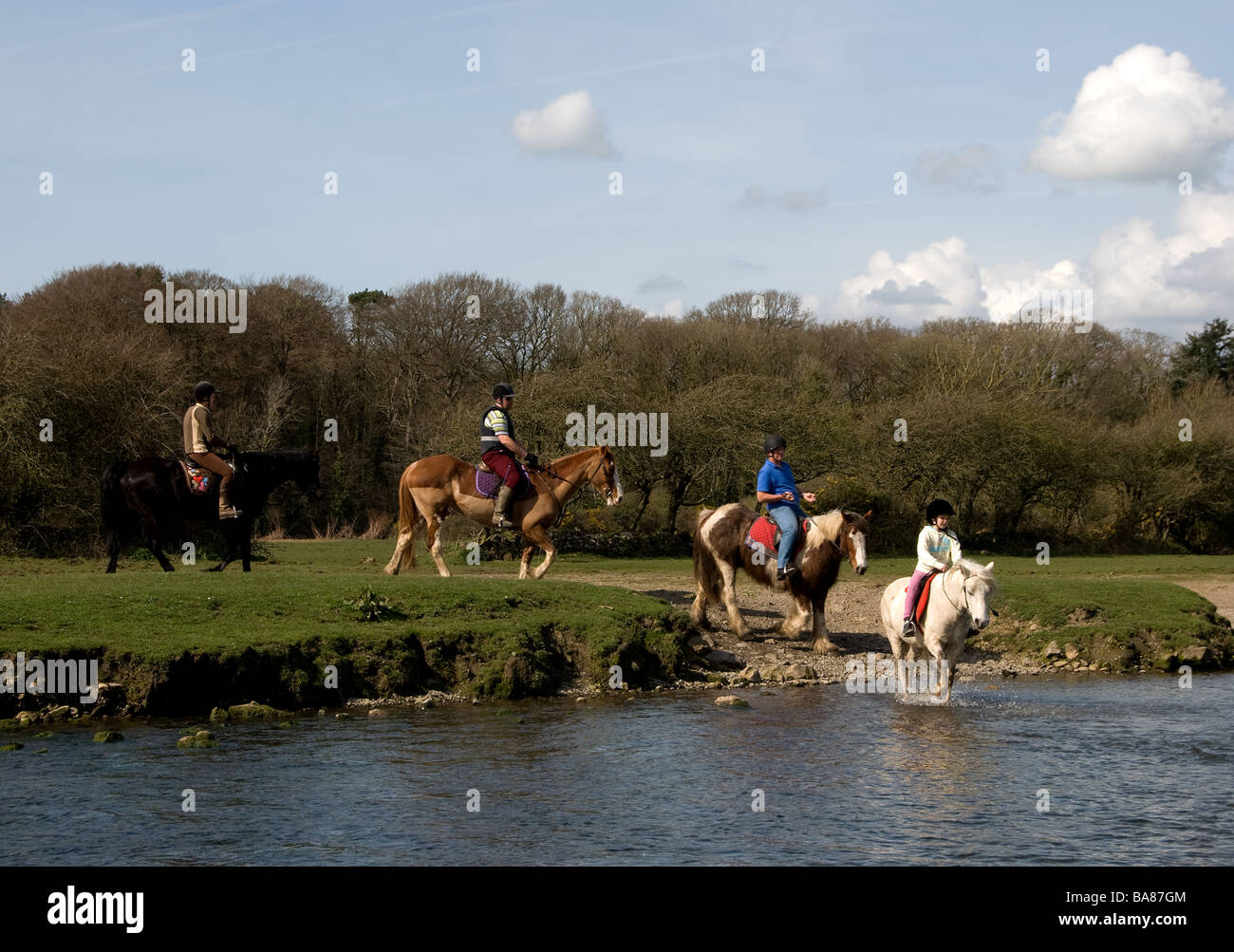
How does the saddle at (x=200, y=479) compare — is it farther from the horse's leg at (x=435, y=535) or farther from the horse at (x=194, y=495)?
the horse's leg at (x=435, y=535)

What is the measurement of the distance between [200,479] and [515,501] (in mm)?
5077

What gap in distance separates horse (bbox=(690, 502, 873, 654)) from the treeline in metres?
16.3

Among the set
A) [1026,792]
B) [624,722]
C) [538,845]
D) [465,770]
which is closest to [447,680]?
[624,722]

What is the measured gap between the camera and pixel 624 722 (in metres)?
13.7

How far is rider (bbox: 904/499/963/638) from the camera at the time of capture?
15.1 metres

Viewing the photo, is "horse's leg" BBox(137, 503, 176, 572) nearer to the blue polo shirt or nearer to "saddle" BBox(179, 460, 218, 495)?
"saddle" BBox(179, 460, 218, 495)

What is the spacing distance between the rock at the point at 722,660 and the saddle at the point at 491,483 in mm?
4379

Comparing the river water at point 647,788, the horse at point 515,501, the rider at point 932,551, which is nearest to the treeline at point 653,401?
the horse at point 515,501

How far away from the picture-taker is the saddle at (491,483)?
19.8 m

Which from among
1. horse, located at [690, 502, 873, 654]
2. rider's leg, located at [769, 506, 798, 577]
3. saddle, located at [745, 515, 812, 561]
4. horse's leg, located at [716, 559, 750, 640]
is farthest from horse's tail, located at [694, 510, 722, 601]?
rider's leg, located at [769, 506, 798, 577]

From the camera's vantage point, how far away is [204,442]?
18469 mm

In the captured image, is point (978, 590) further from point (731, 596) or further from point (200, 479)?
point (200, 479)

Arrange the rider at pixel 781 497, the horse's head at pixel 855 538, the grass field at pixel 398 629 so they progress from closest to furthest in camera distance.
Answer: the grass field at pixel 398 629, the horse's head at pixel 855 538, the rider at pixel 781 497
